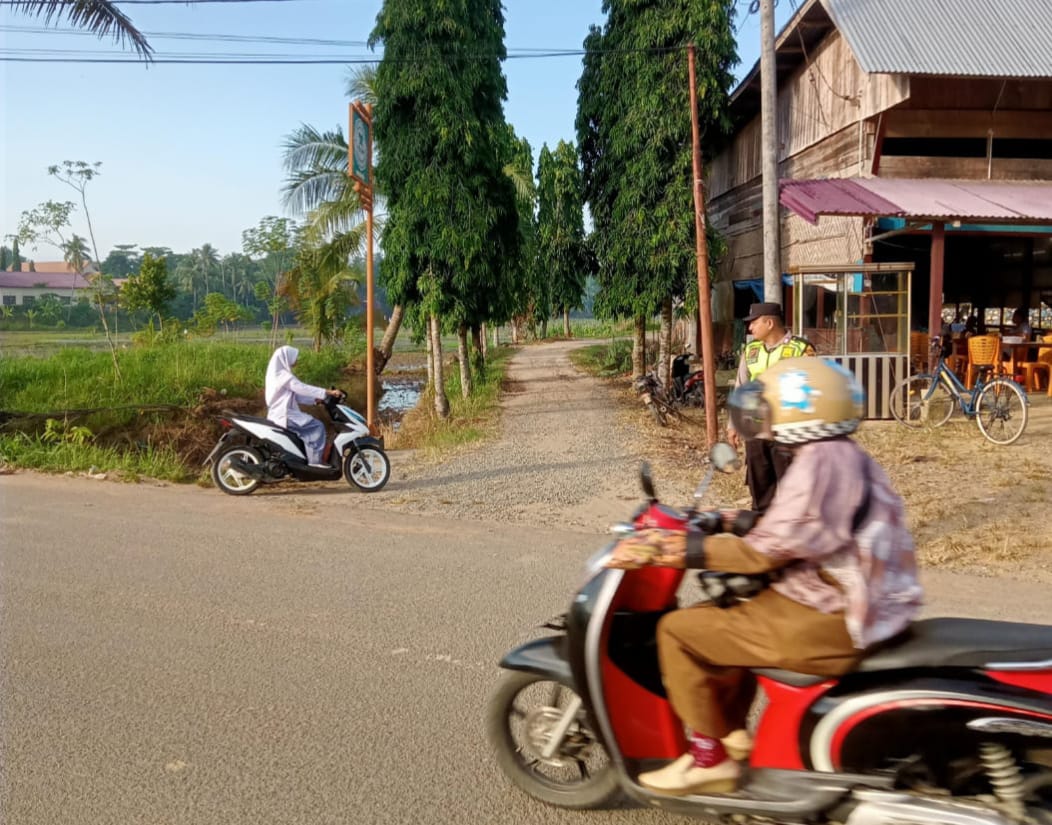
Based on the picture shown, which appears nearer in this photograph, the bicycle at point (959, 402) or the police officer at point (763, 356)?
the police officer at point (763, 356)

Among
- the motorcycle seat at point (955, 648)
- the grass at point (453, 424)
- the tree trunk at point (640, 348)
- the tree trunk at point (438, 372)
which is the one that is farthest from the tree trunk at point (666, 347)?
the motorcycle seat at point (955, 648)

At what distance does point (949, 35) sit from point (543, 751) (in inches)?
593

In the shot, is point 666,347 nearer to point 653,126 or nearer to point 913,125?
point 653,126

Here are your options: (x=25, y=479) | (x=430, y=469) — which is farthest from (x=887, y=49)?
(x=25, y=479)

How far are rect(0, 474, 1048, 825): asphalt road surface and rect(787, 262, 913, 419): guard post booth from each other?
23.9 ft

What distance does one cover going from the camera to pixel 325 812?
308 cm

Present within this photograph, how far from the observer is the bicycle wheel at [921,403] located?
39.1 feet

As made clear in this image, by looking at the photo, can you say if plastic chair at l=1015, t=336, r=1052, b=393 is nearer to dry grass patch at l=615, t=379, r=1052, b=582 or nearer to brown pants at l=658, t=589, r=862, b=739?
dry grass patch at l=615, t=379, r=1052, b=582

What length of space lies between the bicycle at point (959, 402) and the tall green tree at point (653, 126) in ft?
17.7

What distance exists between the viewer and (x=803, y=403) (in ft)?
8.79

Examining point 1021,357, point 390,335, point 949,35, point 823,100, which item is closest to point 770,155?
point 949,35

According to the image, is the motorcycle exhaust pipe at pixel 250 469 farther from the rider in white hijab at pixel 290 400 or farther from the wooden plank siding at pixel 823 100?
the wooden plank siding at pixel 823 100

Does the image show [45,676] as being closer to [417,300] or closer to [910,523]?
[910,523]

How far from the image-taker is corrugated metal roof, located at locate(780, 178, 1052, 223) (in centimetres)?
1240
